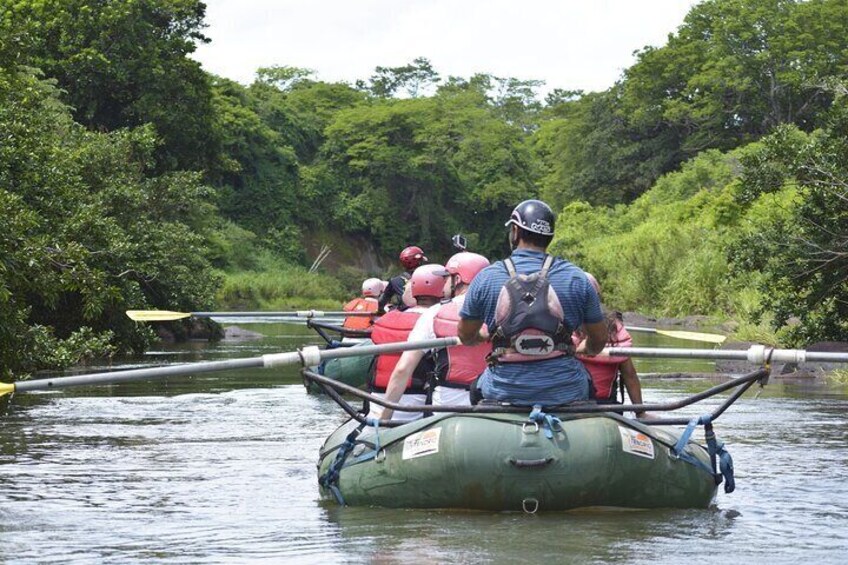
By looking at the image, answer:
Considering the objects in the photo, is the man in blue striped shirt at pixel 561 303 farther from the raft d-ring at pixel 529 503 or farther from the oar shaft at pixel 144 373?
the oar shaft at pixel 144 373

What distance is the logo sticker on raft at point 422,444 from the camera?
27.8 feet

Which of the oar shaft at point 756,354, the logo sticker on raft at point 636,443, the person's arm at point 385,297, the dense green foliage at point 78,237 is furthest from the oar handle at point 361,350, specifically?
the person's arm at point 385,297

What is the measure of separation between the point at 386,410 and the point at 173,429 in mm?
4730

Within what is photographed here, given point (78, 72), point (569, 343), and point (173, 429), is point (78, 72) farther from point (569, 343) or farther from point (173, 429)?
point (569, 343)

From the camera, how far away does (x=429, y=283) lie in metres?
9.79

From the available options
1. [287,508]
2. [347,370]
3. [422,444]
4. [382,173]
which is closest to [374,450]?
[422,444]

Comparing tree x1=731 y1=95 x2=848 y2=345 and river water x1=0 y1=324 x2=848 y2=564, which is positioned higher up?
tree x1=731 y1=95 x2=848 y2=345

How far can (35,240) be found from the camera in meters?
16.8

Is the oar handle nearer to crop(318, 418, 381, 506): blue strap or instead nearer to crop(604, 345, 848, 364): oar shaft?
crop(318, 418, 381, 506): blue strap

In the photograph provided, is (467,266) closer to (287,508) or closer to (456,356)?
(456,356)

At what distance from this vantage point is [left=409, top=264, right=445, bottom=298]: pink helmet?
9.79m

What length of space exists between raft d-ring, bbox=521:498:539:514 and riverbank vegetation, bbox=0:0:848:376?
800cm

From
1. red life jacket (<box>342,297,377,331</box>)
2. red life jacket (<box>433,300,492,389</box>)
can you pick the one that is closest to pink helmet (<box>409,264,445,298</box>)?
red life jacket (<box>433,300,492,389</box>)

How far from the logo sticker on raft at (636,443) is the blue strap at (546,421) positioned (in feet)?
1.19
